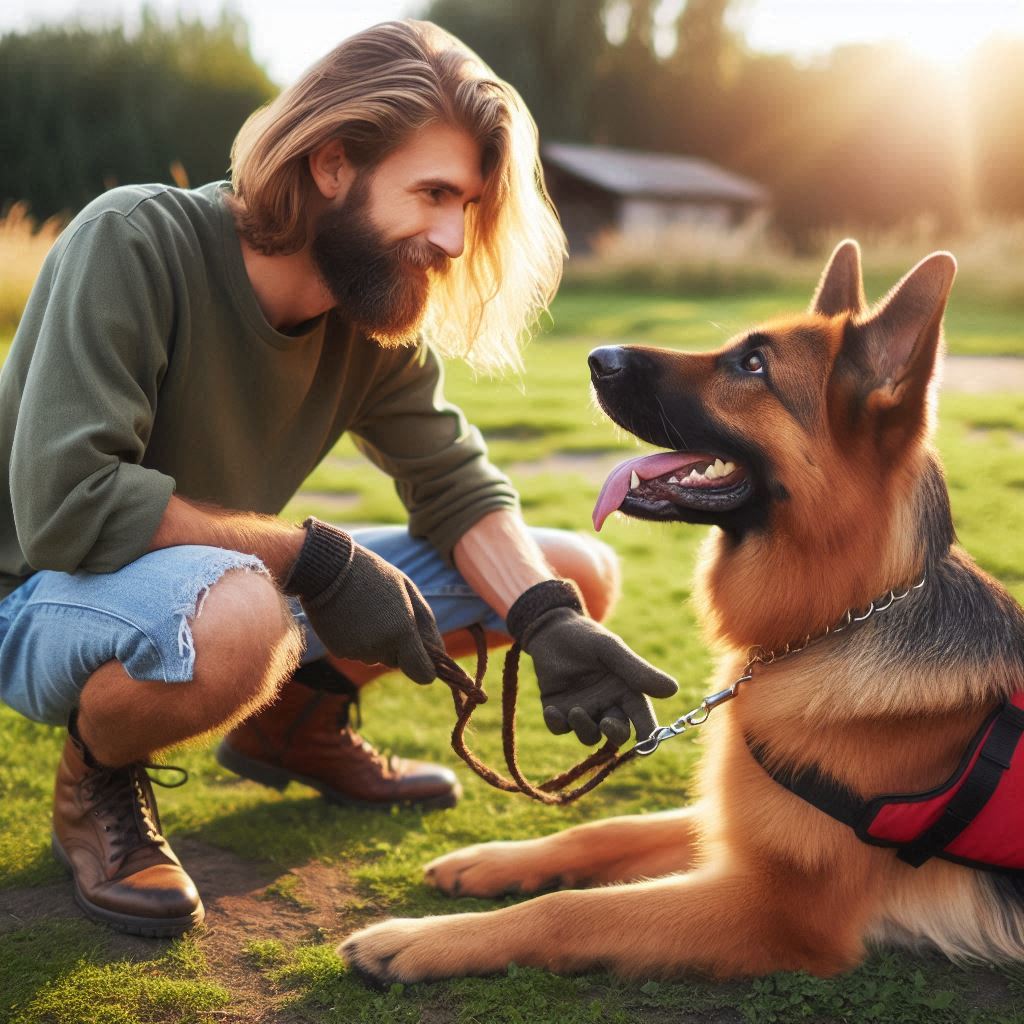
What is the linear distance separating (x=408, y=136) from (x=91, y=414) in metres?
1.19

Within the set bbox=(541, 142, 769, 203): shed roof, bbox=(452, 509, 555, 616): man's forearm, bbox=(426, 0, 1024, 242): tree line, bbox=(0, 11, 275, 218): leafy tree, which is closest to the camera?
bbox=(452, 509, 555, 616): man's forearm

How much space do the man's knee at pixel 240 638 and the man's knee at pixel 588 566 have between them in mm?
1154

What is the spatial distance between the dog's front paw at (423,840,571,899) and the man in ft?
1.56

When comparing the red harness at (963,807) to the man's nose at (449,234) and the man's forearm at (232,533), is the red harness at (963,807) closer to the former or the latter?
the man's forearm at (232,533)

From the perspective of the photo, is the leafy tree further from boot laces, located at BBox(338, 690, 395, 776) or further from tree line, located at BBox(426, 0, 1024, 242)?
boot laces, located at BBox(338, 690, 395, 776)

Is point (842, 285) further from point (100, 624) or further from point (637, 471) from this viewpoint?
point (100, 624)

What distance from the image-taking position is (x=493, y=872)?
293 cm

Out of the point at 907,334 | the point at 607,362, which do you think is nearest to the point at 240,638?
the point at 607,362

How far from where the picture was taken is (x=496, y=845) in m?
3.00

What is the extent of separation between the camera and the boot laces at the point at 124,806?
279cm

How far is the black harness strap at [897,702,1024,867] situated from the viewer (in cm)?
242

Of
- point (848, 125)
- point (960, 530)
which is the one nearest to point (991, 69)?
point (848, 125)

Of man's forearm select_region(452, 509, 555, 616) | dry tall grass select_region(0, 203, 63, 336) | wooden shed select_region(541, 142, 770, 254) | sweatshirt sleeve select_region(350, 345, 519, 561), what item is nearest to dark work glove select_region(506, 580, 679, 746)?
man's forearm select_region(452, 509, 555, 616)

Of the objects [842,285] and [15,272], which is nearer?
[842,285]
